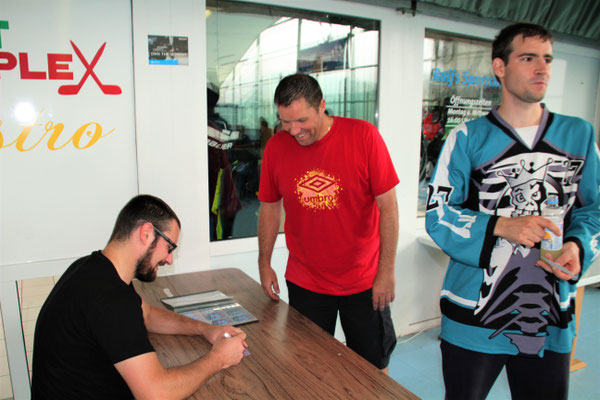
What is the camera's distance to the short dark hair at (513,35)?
4.37 feet

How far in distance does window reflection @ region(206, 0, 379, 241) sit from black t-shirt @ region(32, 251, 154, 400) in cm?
152

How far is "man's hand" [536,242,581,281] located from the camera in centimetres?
123

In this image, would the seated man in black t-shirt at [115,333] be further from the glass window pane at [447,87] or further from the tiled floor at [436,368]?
the glass window pane at [447,87]

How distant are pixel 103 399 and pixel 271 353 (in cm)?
49

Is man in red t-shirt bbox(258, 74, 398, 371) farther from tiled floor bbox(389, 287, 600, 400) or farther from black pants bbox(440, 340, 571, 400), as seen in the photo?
tiled floor bbox(389, 287, 600, 400)

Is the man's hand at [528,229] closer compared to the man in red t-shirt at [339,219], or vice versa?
the man's hand at [528,229]

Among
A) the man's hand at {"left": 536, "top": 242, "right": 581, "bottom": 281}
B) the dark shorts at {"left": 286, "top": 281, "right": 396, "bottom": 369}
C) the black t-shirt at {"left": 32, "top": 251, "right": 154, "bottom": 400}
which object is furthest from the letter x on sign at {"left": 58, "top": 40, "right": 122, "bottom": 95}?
the man's hand at {"left": 536, "top": 242, "right": 581, "bottom": 281}

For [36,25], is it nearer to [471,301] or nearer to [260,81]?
[260,81]

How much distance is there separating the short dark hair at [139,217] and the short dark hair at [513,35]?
1.14 meters

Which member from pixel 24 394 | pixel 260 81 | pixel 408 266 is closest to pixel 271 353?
pixel 24 394

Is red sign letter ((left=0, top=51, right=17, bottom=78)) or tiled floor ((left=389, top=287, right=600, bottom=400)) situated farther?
tiled floor ((left=389, top=287, right=600, bottom=400))

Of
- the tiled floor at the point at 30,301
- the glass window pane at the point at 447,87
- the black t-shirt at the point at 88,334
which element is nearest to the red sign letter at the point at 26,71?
the tiled floor at the point at 30,301

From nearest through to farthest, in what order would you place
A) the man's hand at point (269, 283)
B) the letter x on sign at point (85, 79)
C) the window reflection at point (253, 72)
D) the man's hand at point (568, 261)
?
the man's hand at point (568, 261)
the man's hand at point (269, 283)
the letter x on sign at point (85, 79)
the window reflection at point (253, 72)

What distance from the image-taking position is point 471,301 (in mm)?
1379
